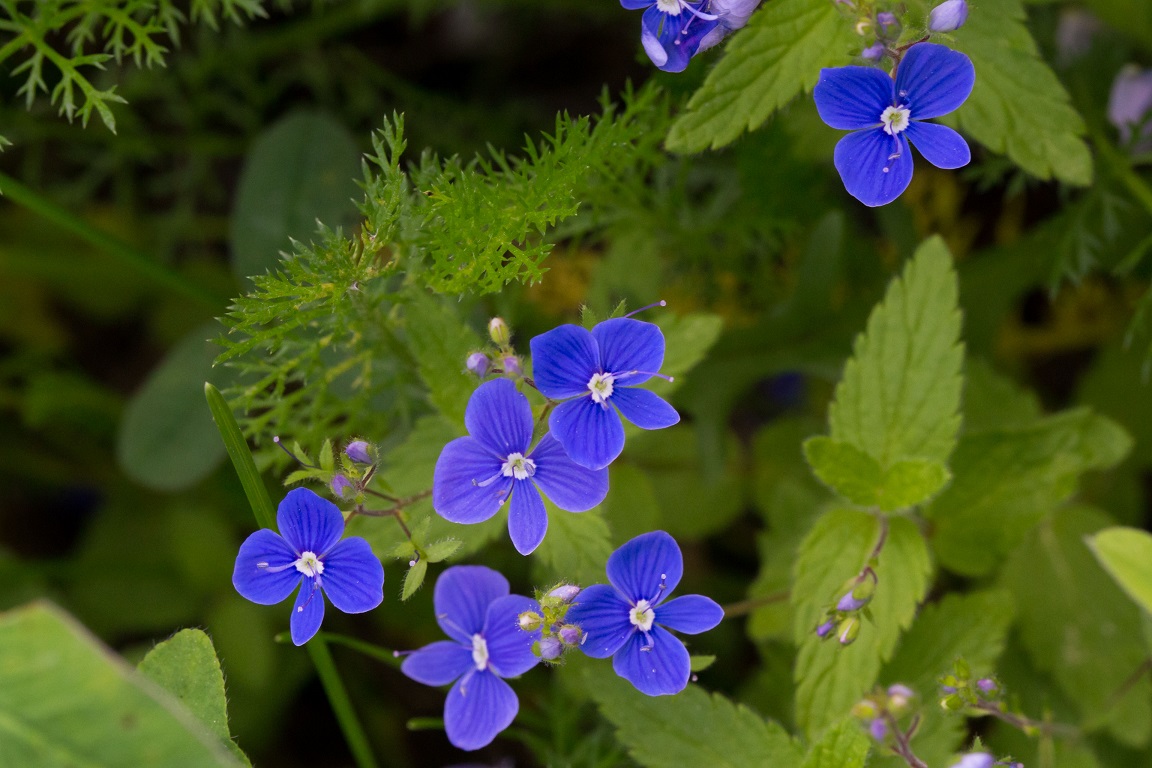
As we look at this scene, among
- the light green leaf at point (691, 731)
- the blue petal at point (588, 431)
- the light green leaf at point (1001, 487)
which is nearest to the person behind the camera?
the blue petal at point (588, 431)

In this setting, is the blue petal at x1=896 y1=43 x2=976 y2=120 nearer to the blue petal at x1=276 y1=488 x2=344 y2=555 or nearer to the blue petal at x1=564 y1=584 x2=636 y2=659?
the blue petal at x1=564 y1=584 x2=636 y2=659

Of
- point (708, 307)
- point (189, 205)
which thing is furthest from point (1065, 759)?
point (189, 205)

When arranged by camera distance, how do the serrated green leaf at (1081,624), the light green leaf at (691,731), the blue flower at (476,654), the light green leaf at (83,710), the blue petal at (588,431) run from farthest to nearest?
the serrated green leaf at (1081,624)
the light green leaf at (691,731)
the blue flower at (476,654)
the blue petal at (588,431)
the light green leaf at (83,710)

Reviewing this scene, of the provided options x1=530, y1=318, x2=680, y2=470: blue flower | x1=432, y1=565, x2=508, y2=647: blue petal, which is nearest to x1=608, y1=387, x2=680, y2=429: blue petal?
x1=530, y1=318, x2=680, y2=470: blue flower

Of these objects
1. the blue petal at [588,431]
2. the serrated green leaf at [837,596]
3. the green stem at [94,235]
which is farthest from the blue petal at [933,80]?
the green stem at [94,235]

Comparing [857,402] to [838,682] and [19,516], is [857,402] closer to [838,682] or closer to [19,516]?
[838,682]

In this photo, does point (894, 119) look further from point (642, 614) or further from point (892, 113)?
point (642, 614)

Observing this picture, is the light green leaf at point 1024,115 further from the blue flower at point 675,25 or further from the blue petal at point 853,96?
the blue flower at point 675,25
